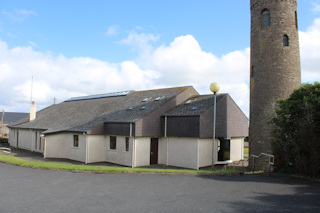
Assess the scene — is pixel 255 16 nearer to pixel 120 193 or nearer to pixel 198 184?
pixel 198 184

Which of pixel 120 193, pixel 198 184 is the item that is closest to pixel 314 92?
pixel 198 184

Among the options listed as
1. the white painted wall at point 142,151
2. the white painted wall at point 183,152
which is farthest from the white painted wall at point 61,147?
the white painted wall at point 183,152

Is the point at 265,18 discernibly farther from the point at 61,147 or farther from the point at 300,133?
the point at 61,147

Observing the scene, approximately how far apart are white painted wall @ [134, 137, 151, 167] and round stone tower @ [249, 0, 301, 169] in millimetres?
7821

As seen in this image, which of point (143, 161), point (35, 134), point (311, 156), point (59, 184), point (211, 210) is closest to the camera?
point (211, 210)

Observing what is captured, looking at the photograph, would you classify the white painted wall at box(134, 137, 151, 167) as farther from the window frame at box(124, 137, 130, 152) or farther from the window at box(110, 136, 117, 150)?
the window at box(110, 136, 117, 150)

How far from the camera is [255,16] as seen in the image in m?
19.4

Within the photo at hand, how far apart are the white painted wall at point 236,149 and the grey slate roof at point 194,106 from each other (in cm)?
495

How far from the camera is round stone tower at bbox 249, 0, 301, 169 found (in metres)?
18.0

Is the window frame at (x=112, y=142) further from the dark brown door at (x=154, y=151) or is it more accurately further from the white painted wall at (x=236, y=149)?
the white painted wall at (x=236, y=149)

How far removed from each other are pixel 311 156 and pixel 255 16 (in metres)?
11.5

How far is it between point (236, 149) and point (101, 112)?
538 inches

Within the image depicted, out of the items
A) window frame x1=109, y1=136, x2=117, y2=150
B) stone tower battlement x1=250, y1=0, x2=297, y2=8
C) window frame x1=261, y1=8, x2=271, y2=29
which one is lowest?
window frame x1=109, y1=136, x2=117, y2=150

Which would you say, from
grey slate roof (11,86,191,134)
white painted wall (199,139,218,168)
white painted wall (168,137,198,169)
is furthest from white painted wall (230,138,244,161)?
grey slate roof (11,86,191,134)
